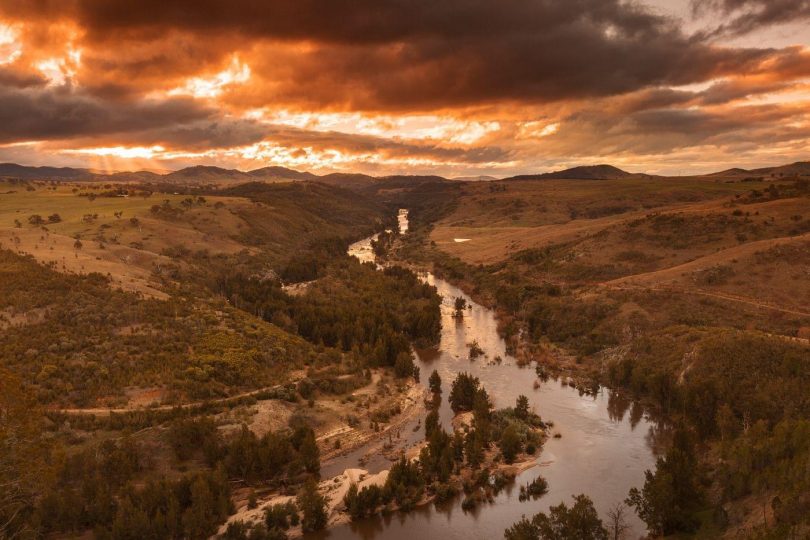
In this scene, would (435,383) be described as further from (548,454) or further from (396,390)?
(548,454)

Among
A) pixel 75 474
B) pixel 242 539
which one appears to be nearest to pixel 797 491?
pixel 242 539

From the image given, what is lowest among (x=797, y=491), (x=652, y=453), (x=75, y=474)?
(x=652, y=453)

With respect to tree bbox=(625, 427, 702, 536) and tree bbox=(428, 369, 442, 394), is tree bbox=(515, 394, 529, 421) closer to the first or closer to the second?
tree bbox=(428, 369, 442, 394)

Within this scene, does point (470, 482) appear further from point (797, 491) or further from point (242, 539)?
point (797, 491)

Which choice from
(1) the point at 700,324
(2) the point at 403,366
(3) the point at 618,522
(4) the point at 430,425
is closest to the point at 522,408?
(4) the point at 430,425

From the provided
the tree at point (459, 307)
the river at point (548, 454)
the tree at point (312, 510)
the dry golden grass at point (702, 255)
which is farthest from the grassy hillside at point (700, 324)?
the tree at point (312, 510)

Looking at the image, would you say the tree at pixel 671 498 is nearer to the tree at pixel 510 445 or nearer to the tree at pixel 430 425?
the tree at pixel 510 445
